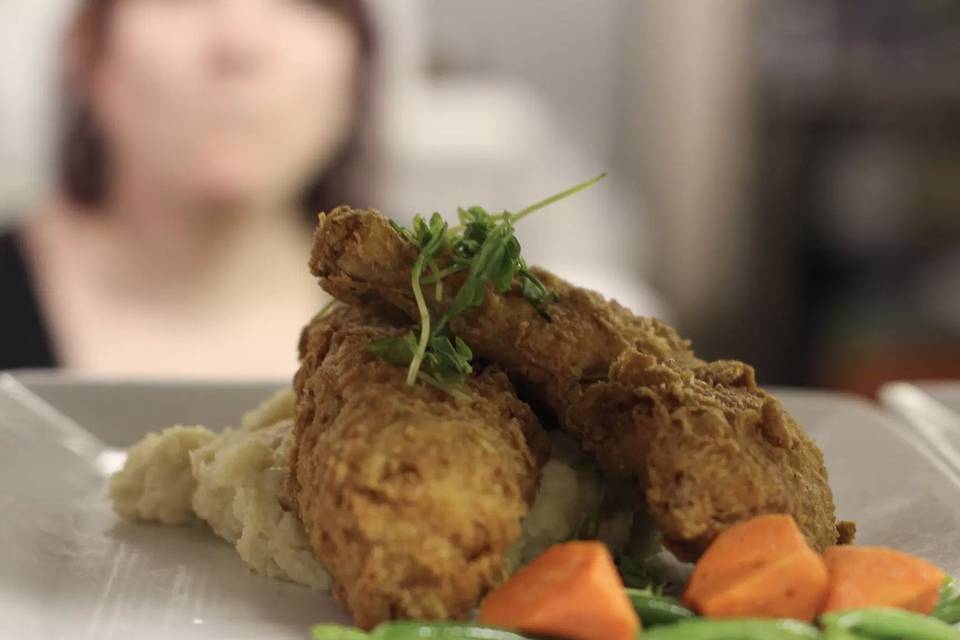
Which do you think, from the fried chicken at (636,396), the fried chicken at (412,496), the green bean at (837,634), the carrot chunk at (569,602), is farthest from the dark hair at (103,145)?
the green bean at (837,634)

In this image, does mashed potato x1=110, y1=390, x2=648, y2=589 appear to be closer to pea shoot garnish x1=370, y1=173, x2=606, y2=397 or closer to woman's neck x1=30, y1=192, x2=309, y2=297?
pea shoot garnish x1=370, y1=173, x2=606, y2=397

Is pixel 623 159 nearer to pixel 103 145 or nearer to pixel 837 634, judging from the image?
pixel 103 145

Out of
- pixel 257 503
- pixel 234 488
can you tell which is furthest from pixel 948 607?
pixel 234 488

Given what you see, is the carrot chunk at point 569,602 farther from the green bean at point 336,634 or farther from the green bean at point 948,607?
the green bean at point 948,607

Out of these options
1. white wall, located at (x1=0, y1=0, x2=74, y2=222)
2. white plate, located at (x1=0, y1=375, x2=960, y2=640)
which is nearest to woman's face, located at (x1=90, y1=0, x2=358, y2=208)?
white wall, located at (x1=0, y1=0, x2=74, y2=222)

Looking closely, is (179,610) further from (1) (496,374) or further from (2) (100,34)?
(2) (100,34)

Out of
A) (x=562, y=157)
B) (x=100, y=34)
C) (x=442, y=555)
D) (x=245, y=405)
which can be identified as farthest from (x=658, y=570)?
(x=562, y=157)
